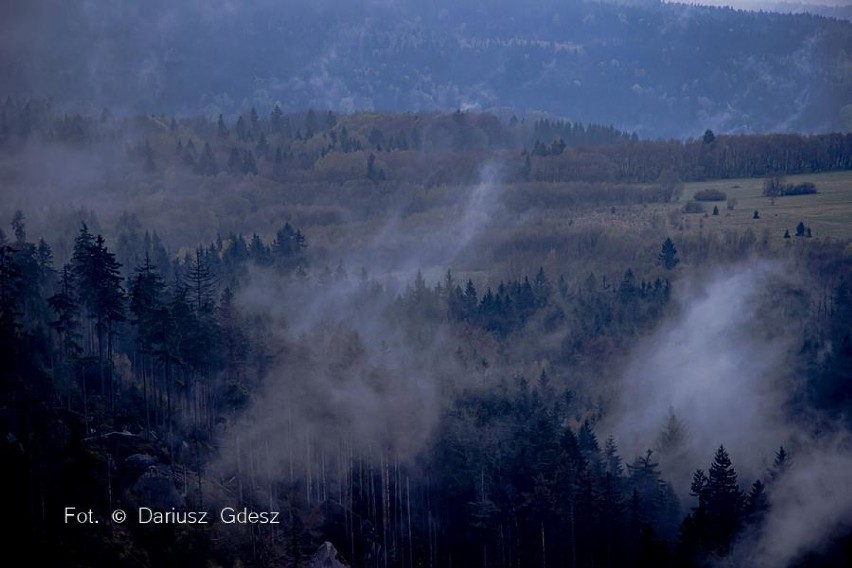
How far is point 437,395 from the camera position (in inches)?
3415

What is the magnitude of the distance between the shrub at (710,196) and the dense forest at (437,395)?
19.1ft

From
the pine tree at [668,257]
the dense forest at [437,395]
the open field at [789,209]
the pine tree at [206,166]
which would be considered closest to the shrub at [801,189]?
the dense forest at [437,395]

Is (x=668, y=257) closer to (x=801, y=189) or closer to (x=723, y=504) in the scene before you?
(x=801, y=189)

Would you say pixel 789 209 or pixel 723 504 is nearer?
pixel 723 504

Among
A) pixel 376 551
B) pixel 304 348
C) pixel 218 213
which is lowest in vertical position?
pixel 376 551

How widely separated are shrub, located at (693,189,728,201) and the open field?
1.04m

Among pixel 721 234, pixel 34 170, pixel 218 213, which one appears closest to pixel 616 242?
pixel 721 234

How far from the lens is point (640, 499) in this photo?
78625 mm

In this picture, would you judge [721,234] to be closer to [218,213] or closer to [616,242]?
[616,242]

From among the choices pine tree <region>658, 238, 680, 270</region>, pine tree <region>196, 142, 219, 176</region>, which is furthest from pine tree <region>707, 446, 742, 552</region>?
pine tree <region>196, 142, 219, 176</region>

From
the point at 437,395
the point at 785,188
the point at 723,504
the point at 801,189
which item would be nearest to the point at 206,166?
the point at 785,188

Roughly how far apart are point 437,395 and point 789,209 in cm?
7819

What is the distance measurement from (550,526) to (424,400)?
15832 millimetres

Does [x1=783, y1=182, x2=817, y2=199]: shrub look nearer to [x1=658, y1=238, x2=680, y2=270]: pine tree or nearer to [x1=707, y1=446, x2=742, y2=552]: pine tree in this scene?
[x1=658, y1=238, x2=680, y2=270]: pine tree
